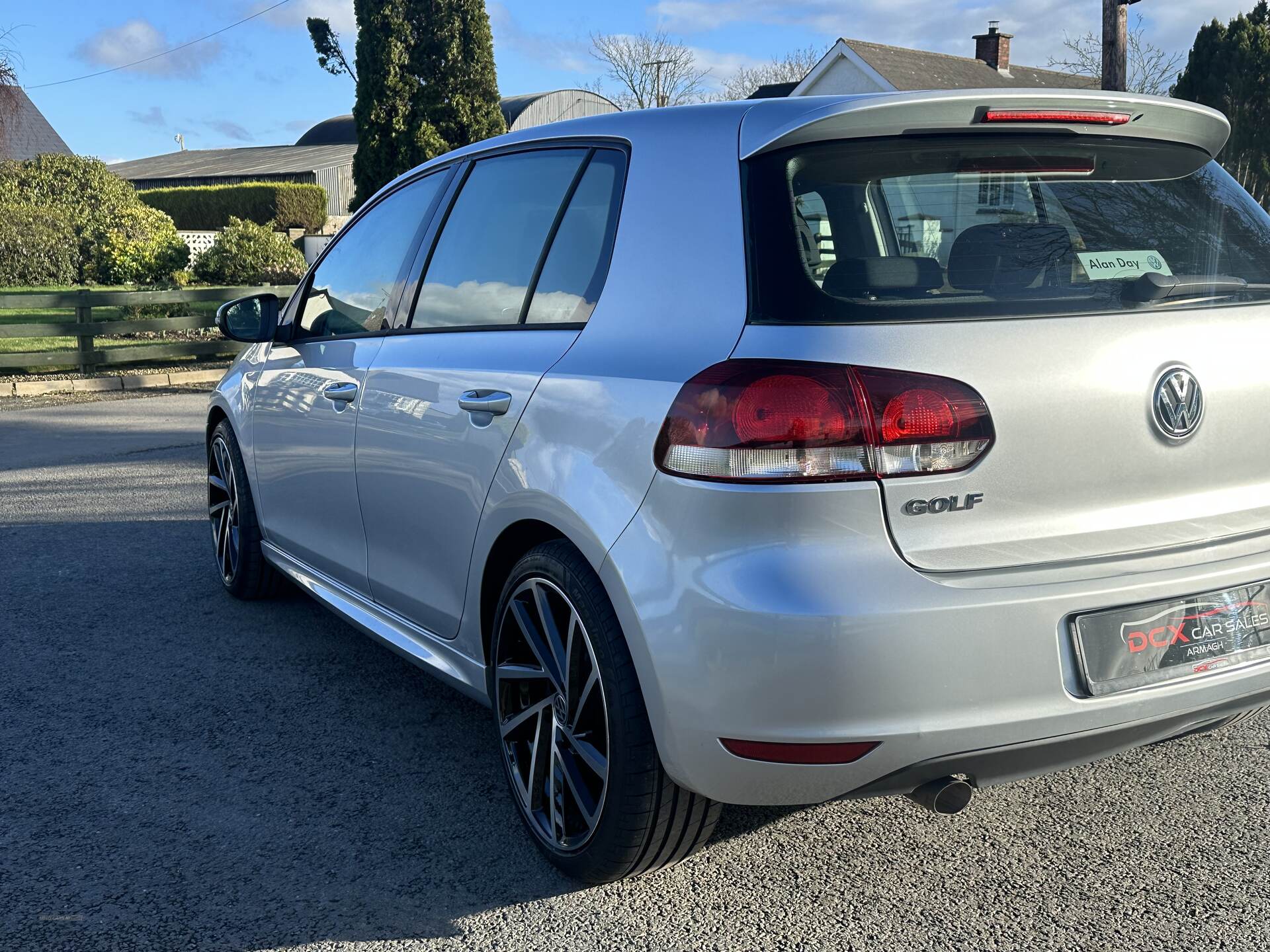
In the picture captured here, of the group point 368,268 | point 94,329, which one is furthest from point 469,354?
point 94,329

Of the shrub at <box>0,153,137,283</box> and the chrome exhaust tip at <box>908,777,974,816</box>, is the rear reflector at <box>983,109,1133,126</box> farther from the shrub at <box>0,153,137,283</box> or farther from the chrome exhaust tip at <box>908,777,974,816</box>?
the shrub at <box>0,153,137,283</box>

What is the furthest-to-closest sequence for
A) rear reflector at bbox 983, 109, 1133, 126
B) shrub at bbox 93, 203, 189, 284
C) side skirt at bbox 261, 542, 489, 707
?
shrub at bbox 93, 203, 189, 284 → side skirt at bbox 261, 542, 489, 707 → rear reflector at bbox 983, 109, 1133, 126

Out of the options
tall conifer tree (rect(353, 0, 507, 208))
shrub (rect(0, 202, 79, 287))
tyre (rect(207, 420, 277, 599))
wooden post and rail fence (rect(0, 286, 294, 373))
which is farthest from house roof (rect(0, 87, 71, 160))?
tyre (rect(207, 420, 277, 599))

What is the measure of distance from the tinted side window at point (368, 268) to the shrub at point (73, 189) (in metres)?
24.4

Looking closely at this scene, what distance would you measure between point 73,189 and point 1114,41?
22.6m

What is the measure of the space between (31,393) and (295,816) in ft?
39.2

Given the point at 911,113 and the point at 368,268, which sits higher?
the point at 911,113

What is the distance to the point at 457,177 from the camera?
375 cm

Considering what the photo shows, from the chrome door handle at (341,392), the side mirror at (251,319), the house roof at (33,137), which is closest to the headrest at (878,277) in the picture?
the chrome door handle at (341,392)

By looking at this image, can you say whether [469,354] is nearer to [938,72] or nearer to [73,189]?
[73,189]

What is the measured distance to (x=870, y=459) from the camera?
2311mm

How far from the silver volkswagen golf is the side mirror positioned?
1.86 meters

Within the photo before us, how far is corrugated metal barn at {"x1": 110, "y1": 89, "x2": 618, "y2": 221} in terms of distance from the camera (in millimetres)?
56094

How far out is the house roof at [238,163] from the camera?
57625mm
